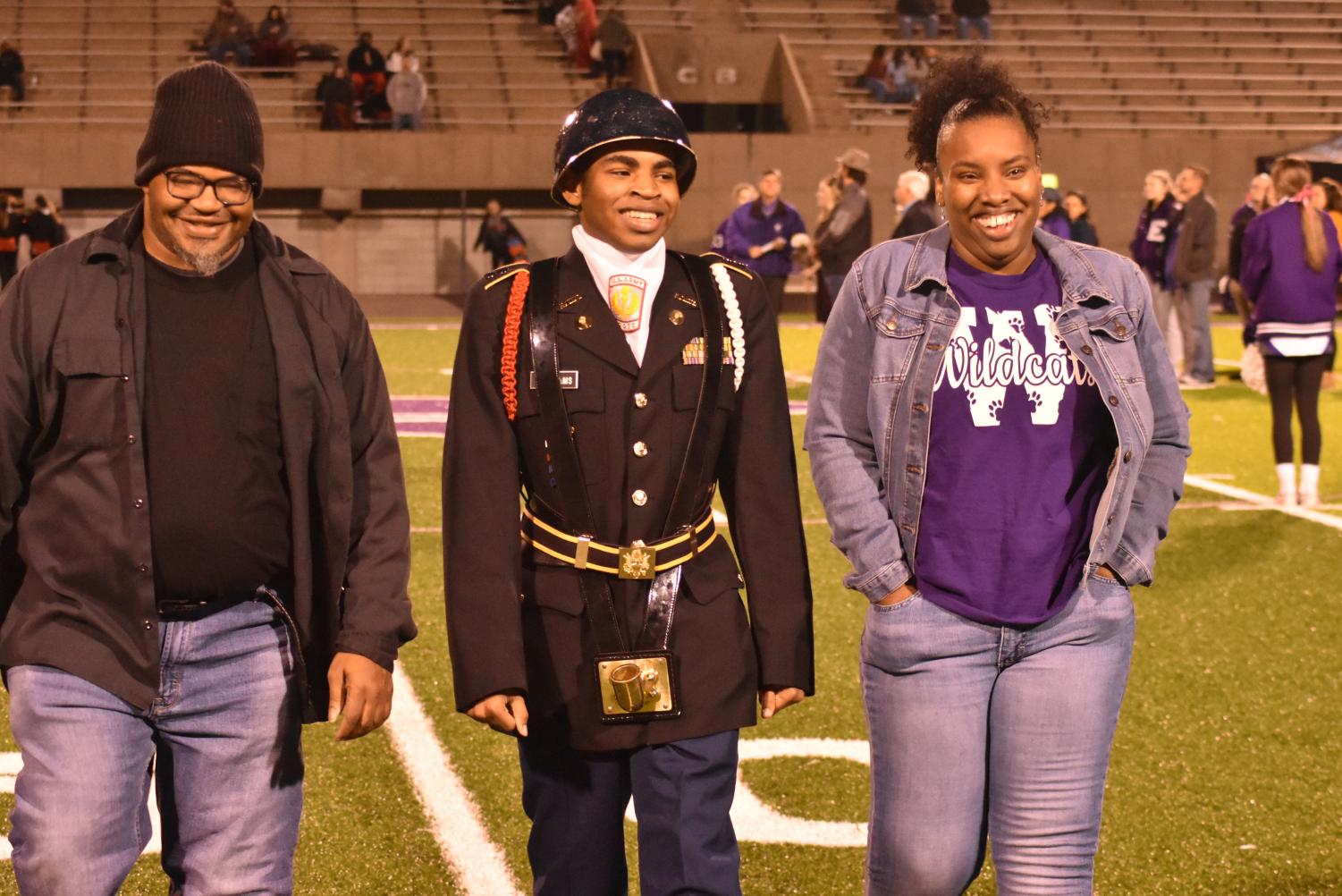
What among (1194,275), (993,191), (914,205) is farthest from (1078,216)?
(993,191)

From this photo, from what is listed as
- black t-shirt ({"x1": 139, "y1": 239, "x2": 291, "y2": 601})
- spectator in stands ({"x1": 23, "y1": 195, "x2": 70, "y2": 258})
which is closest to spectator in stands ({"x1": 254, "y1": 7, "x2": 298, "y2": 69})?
spectator in stands ({"x1": 23, "y1": 195, "x2": 70, "y2": 258})

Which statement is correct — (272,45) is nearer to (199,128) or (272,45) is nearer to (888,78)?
(888,78)

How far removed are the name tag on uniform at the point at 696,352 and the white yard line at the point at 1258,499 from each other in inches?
253

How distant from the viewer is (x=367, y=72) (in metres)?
34.5

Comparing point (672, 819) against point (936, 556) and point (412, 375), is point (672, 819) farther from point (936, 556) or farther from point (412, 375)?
point (412, 375)

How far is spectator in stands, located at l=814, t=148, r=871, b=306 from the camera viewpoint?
49.6 ft

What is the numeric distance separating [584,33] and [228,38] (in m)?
6.94

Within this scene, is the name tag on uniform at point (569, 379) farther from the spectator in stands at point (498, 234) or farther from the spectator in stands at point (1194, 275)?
the spectator in stands at point (498, 234)

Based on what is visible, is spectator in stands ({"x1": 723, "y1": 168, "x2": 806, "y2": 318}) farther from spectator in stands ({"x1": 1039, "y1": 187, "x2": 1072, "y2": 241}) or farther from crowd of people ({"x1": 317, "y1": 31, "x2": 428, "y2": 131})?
crowd of people ({"x1": 317, "y1": 31, "x2": 428, "y2": 131})

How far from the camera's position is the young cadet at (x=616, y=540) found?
3.34 metres

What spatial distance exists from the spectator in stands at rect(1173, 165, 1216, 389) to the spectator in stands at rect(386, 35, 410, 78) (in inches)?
760

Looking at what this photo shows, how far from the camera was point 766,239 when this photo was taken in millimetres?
17047

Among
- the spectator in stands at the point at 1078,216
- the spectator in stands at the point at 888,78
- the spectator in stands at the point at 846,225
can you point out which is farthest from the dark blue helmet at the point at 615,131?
the spectator in stands at the point at 888,78

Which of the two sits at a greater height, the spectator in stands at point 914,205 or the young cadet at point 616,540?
the spectator in stands at point 914,205
